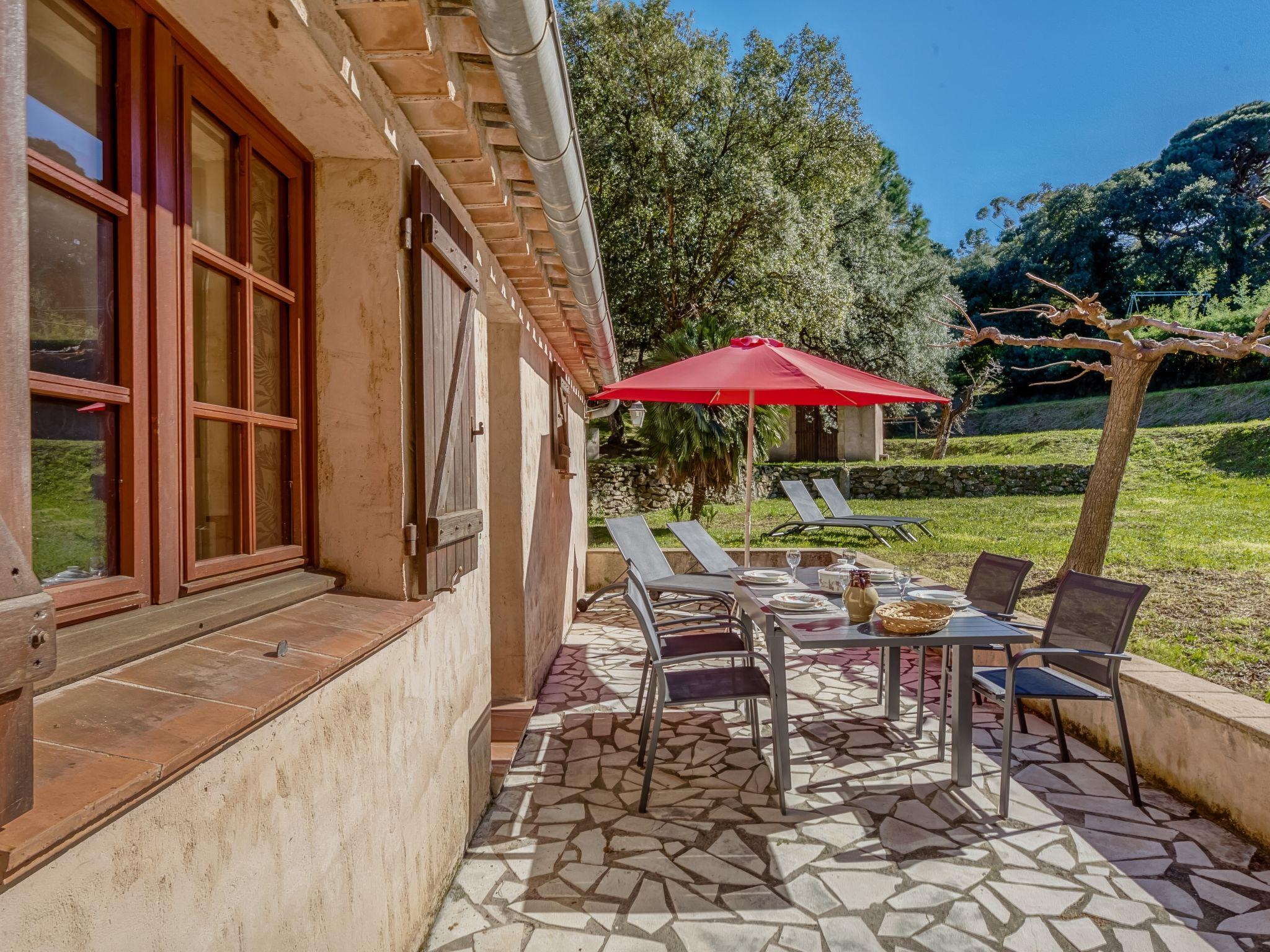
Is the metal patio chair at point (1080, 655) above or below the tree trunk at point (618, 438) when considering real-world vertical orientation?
below

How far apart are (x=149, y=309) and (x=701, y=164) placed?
1198 centimetres

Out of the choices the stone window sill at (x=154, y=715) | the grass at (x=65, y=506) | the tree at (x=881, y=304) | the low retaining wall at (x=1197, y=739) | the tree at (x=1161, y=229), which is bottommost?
the low retaining wall at (x=1197, y=739)

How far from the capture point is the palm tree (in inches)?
366

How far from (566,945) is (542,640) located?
271 cm

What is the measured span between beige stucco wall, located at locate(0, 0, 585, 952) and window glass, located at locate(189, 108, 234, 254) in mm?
151

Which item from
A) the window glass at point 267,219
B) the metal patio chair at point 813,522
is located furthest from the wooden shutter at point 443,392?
the metal patio chair at point 813,522

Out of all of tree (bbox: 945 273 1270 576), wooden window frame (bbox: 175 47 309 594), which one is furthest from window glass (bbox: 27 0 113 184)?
tree (bbox: 945 273 1270 576)

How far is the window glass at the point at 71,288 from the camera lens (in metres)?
1.07

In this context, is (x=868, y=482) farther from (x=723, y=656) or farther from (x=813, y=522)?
(x=723, y=656)

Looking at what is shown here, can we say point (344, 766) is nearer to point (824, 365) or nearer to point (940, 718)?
point (940, 718)

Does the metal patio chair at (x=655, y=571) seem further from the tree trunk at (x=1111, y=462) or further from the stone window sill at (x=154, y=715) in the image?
the stone window sill at (x=154, y=715)

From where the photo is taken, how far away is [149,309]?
1.26 m

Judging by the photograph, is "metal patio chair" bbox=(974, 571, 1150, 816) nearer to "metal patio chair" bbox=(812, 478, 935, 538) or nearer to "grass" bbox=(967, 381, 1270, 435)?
"metal patio chair" bbox=(812, 478, 935, 538)

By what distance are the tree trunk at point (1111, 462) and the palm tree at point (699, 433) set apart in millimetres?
4299
